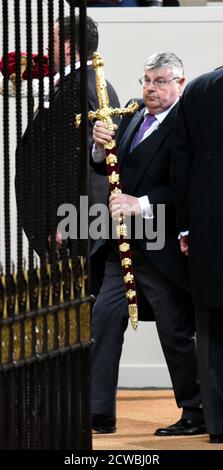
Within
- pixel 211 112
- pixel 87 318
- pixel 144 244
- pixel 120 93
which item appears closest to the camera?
pixel 87 318

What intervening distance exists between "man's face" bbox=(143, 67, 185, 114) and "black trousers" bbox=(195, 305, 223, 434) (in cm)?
111

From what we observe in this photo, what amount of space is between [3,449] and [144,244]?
2.55m

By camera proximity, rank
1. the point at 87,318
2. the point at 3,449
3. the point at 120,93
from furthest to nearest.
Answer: the point at 120,93 → the point at 87,318 → the point at 3,449

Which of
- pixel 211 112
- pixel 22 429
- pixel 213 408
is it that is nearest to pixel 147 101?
pixel 211 112

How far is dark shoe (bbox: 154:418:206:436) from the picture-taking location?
7.91 metres

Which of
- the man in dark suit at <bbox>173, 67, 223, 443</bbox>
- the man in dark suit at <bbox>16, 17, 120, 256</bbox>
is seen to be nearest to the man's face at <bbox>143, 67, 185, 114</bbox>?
the man in dark suit at <bbox>173, 67, 223, 443</bbox>

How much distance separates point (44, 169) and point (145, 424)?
9.27ft

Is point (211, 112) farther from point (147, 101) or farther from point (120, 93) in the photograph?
point (120, 93)

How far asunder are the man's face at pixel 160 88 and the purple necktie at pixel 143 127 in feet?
0.25

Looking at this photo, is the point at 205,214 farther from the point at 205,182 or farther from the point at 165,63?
the point at 165,63

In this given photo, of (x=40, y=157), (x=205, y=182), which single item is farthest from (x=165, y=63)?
(x=40, y=157)

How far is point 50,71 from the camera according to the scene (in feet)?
19.6

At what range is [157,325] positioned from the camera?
317 inches

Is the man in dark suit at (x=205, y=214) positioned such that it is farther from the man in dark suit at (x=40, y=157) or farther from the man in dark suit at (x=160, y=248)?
the man in dark suit at (x=40, y=157)
